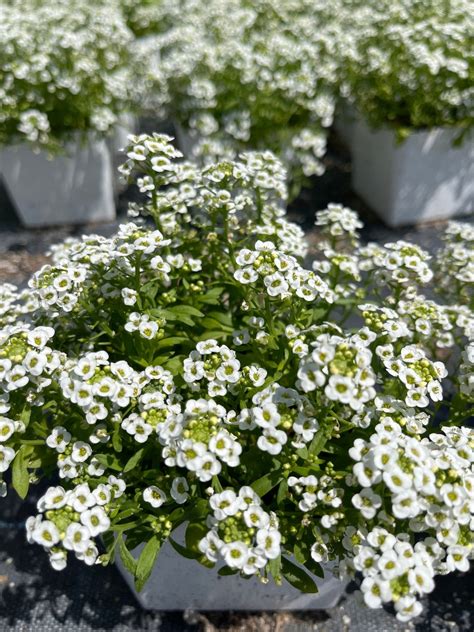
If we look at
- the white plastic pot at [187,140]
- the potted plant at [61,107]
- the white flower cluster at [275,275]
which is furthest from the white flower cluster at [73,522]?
the white plastic pot at [187,140]

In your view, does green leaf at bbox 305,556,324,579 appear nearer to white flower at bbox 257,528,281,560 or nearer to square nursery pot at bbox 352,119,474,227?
white flower at bbox 257,528,281,560

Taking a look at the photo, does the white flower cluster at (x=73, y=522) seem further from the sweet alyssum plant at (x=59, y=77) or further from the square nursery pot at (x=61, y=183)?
the square nursery pot at (x=61, y=183)

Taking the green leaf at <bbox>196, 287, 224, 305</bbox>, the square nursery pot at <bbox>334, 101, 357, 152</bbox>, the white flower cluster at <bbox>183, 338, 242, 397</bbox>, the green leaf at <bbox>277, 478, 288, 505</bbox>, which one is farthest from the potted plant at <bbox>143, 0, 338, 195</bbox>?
the green leaf at <bbox>277, 478, 288, 505</bbox>

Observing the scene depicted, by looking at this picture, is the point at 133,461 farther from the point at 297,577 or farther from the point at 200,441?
the point at 297,577

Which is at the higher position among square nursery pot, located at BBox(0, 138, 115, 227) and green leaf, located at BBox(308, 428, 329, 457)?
green leaf, located at BBox(308, 428, 329, 457)

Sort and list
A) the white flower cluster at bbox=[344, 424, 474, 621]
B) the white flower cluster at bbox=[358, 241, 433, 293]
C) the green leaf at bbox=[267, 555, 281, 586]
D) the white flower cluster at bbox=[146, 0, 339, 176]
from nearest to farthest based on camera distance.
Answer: the white flower cluster at bbox=[344, 424, 474, 621] < the green leaf at bbox=[267, 555, 281, 586] < the white flower cluster at bbox=[358, 241, 433, 293] < the white flower cluster at bbox=[146, 0, 339, 176]

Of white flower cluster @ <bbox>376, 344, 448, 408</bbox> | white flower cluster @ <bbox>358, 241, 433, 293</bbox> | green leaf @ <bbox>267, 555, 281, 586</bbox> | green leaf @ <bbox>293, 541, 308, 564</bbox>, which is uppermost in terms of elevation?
white flower cluster @ <bbox>358, 241, 433, 293</bbox>

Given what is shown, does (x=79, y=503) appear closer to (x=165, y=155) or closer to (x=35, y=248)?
(x=165, y=155)
